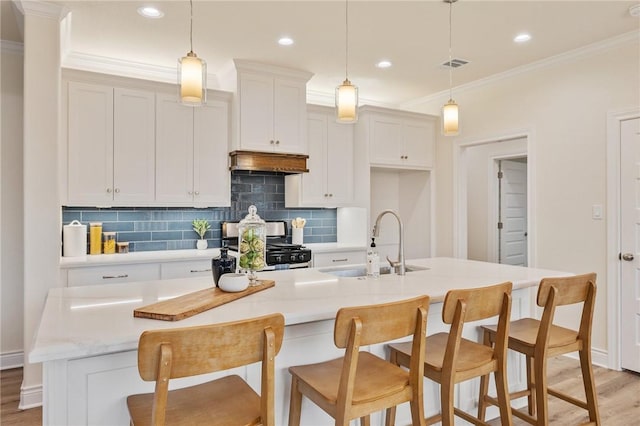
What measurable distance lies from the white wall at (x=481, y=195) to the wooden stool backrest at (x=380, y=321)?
4.86m

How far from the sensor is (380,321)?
1565 millimetres

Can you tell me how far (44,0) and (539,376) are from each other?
372cm

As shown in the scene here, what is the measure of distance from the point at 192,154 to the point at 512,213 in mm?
4593

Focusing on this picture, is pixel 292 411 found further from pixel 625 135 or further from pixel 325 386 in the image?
pixel 625 135

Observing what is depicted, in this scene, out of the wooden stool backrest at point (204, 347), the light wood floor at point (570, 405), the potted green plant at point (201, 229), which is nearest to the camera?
the wooden stool backrest at point (204, 347)

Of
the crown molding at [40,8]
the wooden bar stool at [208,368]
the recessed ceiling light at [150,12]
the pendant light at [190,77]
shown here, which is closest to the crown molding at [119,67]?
the crown molding at [40,8]

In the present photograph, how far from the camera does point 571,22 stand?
3.25 metres

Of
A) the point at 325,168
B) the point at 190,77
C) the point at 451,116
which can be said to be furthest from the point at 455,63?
the point at 190,77

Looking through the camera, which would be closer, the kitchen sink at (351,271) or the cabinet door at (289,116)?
the kitchen sink at (351,271)

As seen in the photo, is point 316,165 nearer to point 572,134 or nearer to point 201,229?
point 201,229

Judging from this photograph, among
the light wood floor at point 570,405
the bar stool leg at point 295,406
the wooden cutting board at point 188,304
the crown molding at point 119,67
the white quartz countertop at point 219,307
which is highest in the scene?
the crown molding at point 119,67

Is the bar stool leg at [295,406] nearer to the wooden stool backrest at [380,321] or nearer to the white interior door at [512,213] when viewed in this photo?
the wooden stool backrest at [380,321]

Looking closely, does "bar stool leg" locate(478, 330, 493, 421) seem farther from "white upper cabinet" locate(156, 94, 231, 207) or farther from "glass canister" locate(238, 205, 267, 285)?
"white upper cabinet" locate(156, 94, 231, 207)

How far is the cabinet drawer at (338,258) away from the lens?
445 cm
